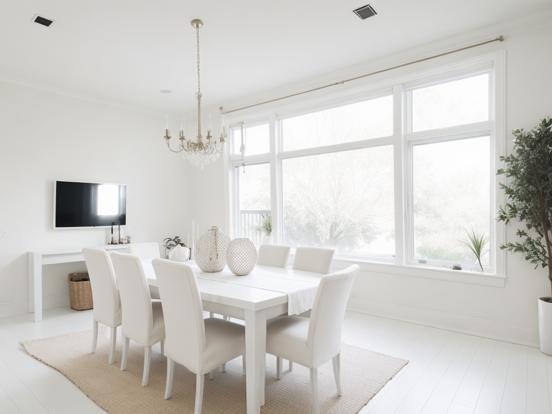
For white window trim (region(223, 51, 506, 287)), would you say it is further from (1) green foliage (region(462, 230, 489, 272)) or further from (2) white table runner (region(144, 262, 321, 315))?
(2) white table runner (region(144, 262, 321, 315))

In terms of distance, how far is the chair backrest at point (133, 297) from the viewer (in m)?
2.54

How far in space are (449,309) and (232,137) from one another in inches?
154

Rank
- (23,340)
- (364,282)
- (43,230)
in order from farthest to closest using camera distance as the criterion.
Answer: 1. (43,230)
2. (364,282)
3. (23,340)

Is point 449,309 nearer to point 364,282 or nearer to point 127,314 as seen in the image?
point 364,282

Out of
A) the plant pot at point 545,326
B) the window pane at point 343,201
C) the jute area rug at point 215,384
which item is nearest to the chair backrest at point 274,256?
the jute area rug at point 215,384

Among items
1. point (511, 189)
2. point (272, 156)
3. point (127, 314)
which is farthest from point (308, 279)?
point (272, 156)

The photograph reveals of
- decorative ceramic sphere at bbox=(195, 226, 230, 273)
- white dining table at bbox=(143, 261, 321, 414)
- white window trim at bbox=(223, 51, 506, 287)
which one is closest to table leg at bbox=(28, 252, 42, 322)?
white dining table at bbox=(143, 261, 321, 414)

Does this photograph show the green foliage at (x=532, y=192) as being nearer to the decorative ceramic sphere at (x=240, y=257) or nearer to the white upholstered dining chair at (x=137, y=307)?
the decorative ceramic sphere at (x=240, y=257)

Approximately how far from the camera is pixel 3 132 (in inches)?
173

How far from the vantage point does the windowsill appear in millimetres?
3406

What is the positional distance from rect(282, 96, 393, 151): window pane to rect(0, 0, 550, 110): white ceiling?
0.56 m

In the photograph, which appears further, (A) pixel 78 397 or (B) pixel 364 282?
(B) pixel 364 282

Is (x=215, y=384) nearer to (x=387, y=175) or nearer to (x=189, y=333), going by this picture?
(x=189, y=333)

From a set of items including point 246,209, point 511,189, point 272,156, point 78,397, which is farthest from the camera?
point 246,209
